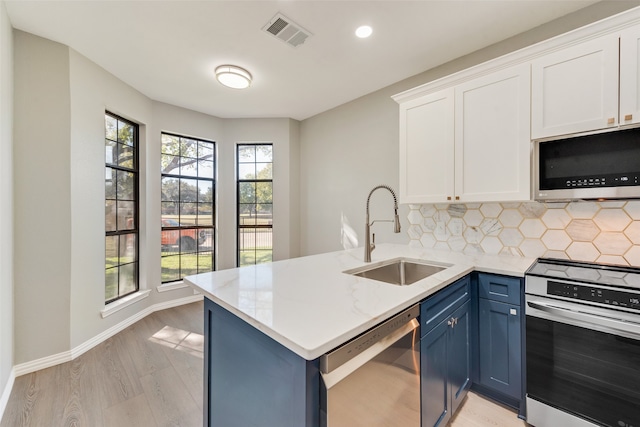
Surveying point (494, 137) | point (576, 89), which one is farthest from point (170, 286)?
point (576, 89)

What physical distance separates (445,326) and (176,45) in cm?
302

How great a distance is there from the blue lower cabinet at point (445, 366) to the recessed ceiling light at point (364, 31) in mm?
2166

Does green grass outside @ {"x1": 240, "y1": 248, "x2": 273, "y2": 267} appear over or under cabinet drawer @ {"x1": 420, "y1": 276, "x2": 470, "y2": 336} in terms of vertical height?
under

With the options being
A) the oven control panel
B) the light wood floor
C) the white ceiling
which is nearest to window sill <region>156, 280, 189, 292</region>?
the light wood floor

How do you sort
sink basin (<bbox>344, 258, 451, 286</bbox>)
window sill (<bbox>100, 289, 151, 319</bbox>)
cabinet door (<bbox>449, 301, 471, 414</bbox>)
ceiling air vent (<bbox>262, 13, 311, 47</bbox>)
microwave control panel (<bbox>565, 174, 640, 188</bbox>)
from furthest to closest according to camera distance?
1. window sill (<bbox>100, 289, 151, 319</bbox>)
2. ceiling air vent (<bbox>262, 13, 311, 47</bbox>)
3. sink basin (<bbox>344, 258, 451, 286</bbox>)
4. cabinet door (<bbox>449, 301, 471, 414</bbox>)
5. microwave control panel (<bbox>565, 174, 640, 188</bbox>)

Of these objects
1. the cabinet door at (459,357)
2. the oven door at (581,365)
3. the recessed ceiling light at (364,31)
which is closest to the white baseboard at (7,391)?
the cabinet door at (459,357)

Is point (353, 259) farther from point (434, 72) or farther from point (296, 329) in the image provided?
point (434, 72)

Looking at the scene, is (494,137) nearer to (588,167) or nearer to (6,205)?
(588,167)

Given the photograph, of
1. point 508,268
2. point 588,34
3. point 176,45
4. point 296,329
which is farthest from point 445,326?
point 176,45

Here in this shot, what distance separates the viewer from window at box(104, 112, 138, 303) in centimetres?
300

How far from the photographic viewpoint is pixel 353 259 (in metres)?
2.07

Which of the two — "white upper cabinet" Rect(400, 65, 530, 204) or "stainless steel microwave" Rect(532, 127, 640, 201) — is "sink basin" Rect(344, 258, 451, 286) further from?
"stainless steel microwave" Rect(532, 127, 640, 201)

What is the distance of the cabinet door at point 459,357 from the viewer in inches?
62.6

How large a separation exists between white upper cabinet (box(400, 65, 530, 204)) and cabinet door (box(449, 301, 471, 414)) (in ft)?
2.97
